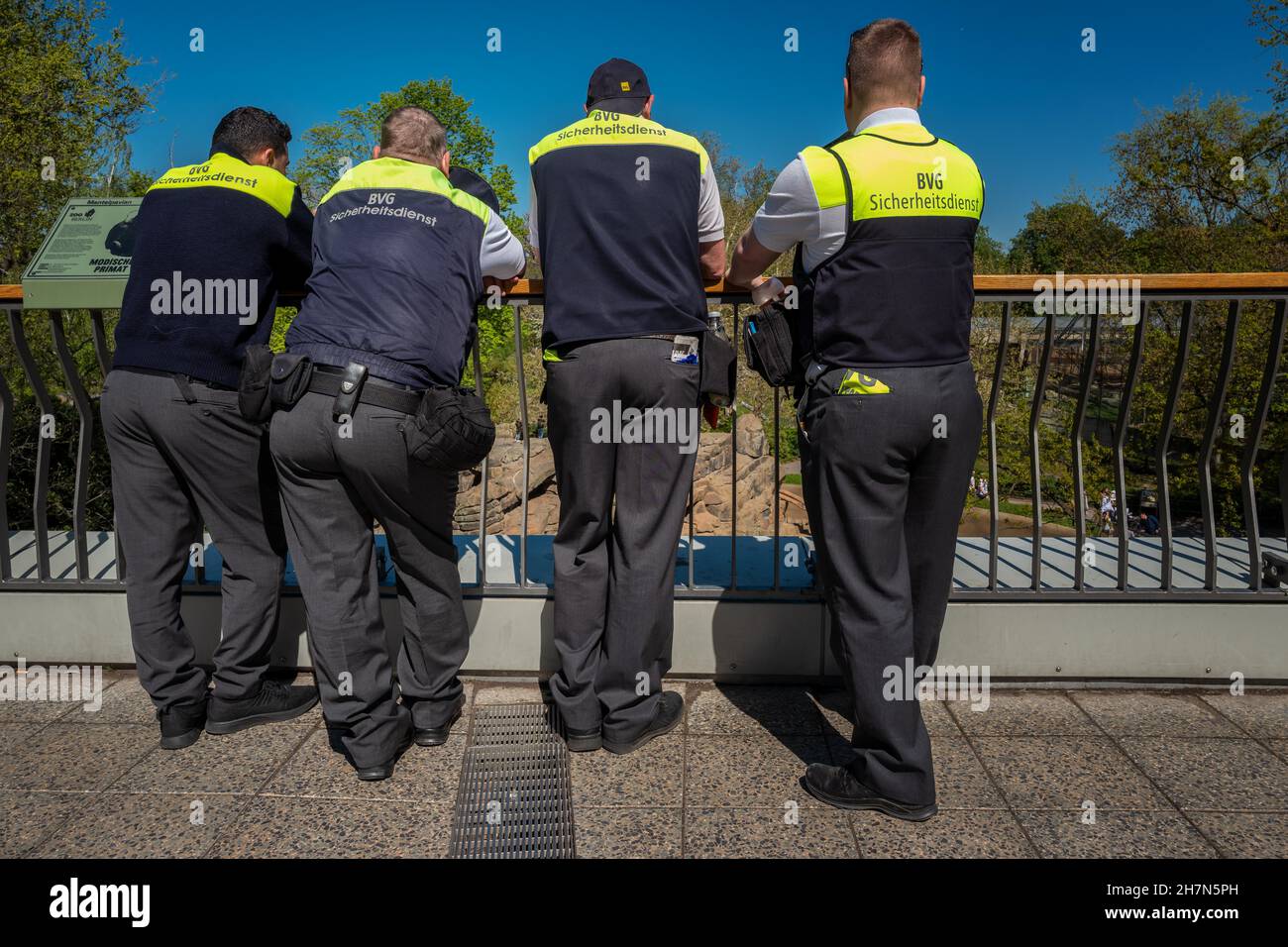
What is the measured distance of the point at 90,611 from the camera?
392cm

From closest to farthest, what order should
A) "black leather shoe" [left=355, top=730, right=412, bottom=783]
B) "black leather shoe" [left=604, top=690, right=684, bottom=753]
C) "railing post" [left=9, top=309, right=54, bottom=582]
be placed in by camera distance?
"black leather shoe" [left=355, top=730, right=412, bottom=783], "black leather shoe" [left=604, top=690, right=684, bottom=753], "railing post" [left=9, top=309, right=54, bottom=582]

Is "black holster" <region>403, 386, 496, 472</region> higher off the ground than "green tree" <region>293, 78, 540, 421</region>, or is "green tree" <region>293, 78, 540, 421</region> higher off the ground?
"green tree" <region>293, 78, 540, 421</region>

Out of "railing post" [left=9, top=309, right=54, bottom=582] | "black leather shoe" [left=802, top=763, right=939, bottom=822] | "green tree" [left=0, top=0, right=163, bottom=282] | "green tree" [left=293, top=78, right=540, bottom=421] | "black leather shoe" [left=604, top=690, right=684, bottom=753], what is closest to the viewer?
"black leather shoe" [left=802, top=763, right=939, bottom=822]

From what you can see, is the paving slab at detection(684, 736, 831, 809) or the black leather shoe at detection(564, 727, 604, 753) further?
the black leather shoe at detection(564, 727, 604, 753)

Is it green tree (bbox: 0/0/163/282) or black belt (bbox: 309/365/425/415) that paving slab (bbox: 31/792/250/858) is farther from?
green tree (bbox: 0/0/163/282)

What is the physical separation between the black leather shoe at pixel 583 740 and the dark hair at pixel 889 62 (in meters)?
2.27

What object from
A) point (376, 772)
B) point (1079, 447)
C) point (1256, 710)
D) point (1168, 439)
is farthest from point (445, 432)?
point (1256, 710)

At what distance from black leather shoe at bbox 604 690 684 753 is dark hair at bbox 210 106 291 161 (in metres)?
2.45

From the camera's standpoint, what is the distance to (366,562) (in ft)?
10.2

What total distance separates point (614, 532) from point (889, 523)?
3.18ft

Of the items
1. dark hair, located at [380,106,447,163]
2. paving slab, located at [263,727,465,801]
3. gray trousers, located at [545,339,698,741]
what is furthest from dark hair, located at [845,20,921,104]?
paving slab, located at [263,727,465,801]

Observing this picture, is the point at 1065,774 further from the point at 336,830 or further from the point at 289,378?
the point at 289,378

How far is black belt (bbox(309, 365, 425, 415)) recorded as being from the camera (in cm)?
288
